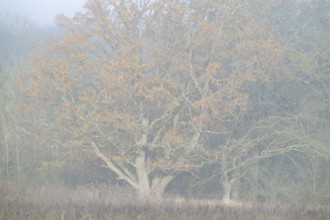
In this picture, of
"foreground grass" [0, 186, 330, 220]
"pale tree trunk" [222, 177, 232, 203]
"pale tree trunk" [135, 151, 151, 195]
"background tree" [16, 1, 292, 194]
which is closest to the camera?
"foreground grass" [0, 186, 330, 220]

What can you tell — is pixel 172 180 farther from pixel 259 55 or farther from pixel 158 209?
pixel 158 209

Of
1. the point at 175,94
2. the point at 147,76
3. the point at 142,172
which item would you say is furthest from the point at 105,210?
the point at 142,172

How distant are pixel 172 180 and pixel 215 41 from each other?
7976 mm

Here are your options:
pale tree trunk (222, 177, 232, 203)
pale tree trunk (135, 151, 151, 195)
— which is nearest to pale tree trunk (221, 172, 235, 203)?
pale tree trunk (222, 177, 232, 203)

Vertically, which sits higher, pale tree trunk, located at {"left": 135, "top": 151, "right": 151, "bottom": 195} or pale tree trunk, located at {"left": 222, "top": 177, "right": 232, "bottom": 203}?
pale tree trunk, located at {"left": 135, "top": 151, "right": 151, "bottom": 195}

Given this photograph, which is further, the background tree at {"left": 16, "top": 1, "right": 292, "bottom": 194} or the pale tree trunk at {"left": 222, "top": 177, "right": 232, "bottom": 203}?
the pale tree trunk at {"left": 222, "top": 177, "right": 232, "bottom": 203}

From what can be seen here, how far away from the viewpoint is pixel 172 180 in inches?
987

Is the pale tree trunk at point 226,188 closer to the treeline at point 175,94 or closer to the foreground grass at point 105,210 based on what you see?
the treeline at point 175,94

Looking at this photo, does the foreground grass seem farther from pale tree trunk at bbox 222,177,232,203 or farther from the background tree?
pale tree trunk at bbox 222,177,232,203

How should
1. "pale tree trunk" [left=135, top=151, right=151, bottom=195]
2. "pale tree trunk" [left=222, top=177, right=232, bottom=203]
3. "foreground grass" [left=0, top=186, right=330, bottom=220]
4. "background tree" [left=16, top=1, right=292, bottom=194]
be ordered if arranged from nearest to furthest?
"foreground grass" [left=0, top=186, right=330, bottom=220] → "background tree" [left=16, top=1, right=292, bottom=194] → "pale tree trunk" [left=135, top=151, right=151, bottom=195] → "pale tree trunk" [left=222, top=177, right=232, bottom=203]

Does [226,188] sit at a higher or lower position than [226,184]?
lower

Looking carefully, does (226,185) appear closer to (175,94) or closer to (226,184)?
(226,184)

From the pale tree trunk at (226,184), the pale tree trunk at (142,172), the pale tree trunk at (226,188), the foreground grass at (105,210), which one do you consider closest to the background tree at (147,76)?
the pale tree trunk at (142,172)

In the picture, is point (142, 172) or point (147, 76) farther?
point (142, 172)
